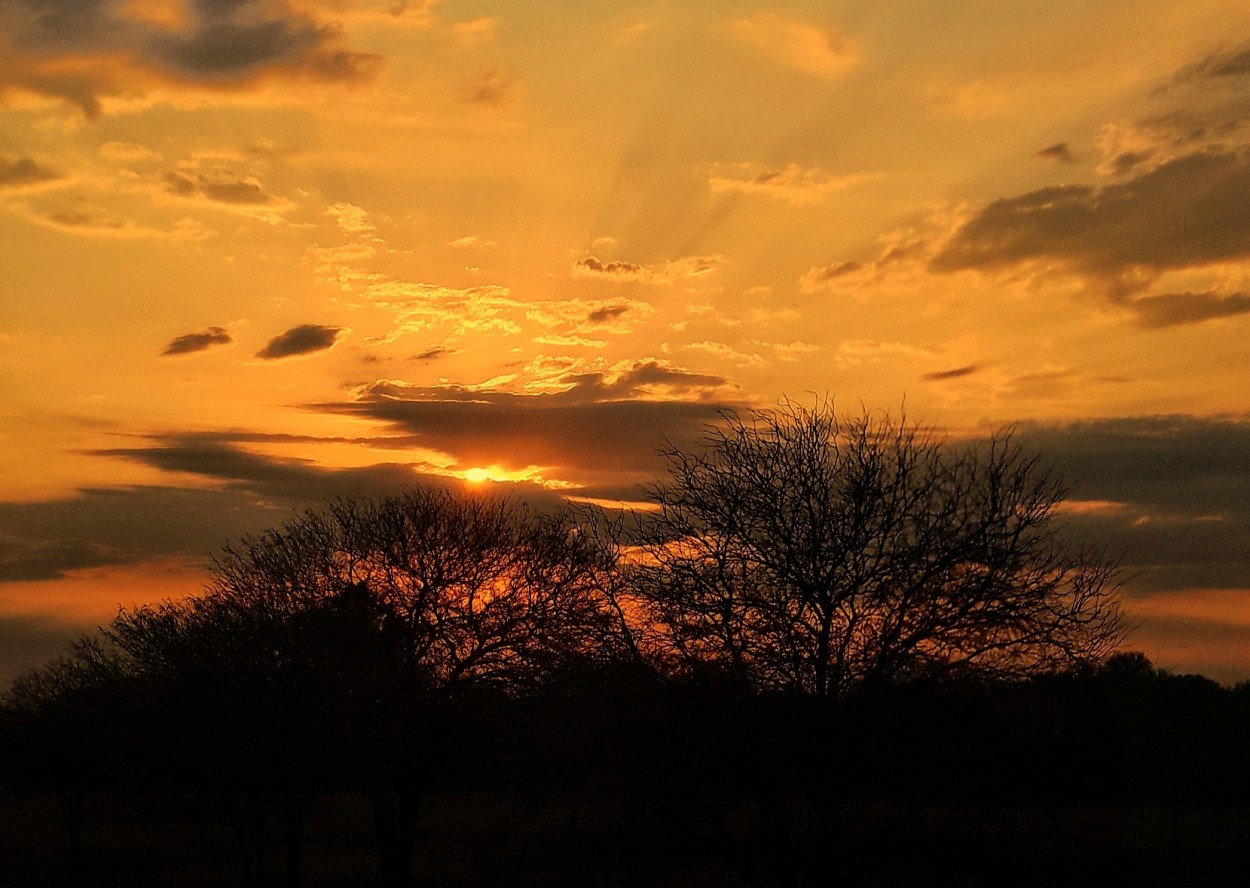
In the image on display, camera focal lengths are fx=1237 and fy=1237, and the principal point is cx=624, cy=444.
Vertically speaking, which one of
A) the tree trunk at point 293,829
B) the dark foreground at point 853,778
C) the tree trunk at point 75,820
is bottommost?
the tree trunk at point 75,820

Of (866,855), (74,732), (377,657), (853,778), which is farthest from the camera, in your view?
(74,732)

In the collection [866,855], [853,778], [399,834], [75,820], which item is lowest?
[75,820]

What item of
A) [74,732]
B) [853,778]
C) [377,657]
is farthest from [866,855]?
[74,732]

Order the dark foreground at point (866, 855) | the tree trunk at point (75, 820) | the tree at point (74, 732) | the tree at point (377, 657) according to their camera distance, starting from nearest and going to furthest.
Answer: the dark foreground at point (866, 855) < the tree at point (377, 657) < the tree at point (74, 732) < the tree trunk at point (75, 820)

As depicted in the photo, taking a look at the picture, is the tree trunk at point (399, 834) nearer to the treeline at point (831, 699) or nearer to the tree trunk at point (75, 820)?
the treeline at point (831, 699)

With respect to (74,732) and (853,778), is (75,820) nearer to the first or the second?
(74,732)

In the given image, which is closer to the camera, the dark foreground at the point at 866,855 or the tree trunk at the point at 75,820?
the dark foreground at the point at 866,855

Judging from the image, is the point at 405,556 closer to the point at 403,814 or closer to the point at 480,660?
the point at 480,660

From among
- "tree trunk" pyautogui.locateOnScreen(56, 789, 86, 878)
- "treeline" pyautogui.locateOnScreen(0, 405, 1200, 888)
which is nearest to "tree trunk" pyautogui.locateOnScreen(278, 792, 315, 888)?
"treeline" pyautogui.locateOnScreen(0, 405, 1200, 888)

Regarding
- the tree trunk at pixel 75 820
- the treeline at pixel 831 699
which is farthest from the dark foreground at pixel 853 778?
the tree trunk at pixel 75 820

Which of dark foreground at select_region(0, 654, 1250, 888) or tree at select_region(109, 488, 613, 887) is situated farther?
tree at select_region(109, 488, 613, 887)

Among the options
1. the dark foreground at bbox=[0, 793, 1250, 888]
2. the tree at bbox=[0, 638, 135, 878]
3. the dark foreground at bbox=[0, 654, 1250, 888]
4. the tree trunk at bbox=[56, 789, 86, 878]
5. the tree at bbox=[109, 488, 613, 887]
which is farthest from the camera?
the tree trunk at bbox=[56, 789, 86, 878]

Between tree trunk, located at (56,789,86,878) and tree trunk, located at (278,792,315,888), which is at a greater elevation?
tree trunk, located at (278,792,315,888)

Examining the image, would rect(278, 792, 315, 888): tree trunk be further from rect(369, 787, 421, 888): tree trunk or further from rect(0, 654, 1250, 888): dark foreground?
rect(369, 787, 421, 888): tree trunk
